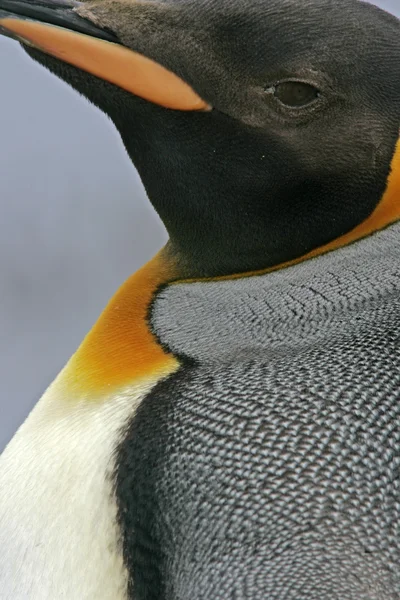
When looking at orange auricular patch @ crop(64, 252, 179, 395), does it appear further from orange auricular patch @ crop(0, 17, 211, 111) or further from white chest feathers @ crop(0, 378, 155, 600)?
orange auricular patch @ crop(0, 17, 211, 111)

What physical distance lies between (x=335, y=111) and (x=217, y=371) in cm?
39

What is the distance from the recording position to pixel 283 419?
740 mm

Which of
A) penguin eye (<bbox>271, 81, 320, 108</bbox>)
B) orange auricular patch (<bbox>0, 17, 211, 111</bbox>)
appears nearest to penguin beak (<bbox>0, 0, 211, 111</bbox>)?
orange auricular patch (<bbox>0, 17, 211, 111</bbox>)

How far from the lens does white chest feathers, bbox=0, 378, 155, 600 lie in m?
0.80

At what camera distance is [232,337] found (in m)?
0.91

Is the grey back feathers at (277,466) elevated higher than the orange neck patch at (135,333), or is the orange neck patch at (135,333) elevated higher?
the orange neck patch at (135,333)

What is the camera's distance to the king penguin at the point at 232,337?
701 millimetres

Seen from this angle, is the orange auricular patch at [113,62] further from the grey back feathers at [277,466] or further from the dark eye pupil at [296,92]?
the grey back feathers at [277,466]

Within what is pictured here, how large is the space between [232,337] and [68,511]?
9.8 inches

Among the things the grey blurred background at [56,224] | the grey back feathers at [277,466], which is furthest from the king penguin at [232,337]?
the grey blurred background at [56,224]

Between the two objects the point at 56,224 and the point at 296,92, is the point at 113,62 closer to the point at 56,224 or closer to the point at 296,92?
the point at 296,92

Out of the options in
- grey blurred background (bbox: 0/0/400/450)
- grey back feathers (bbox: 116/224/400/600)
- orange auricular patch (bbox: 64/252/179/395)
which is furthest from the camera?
grey blurred background (bbox: 0/0/400/450)

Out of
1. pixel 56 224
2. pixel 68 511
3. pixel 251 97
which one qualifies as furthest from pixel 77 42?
pixel 56 224

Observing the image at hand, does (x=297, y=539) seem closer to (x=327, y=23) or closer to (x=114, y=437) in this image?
(x=114, y=437)
